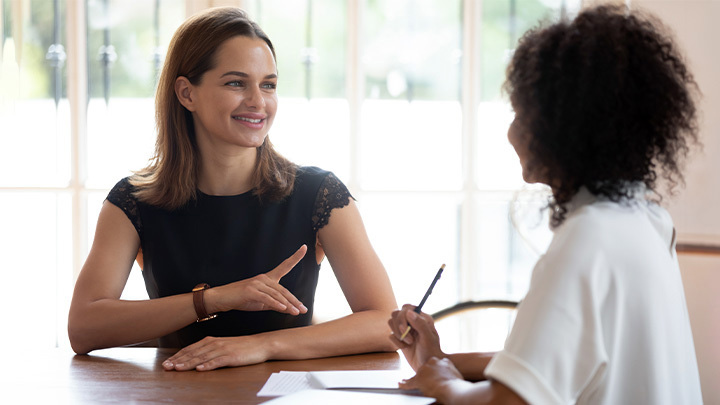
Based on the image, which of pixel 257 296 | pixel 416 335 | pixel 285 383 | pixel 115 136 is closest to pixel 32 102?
pixel 115 136

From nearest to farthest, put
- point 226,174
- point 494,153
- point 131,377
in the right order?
1. point 131,377
2. point 226,174
3. point 494,153

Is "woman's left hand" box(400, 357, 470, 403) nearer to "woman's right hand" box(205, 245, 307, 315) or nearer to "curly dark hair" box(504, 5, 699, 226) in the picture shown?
"curly dark hair" box(504, 5, 699, 226)

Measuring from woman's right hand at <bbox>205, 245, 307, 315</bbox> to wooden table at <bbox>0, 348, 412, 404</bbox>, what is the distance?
132mm

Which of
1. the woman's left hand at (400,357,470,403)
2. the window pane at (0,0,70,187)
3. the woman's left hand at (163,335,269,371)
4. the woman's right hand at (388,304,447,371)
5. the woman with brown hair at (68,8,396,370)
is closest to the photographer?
the woman's left hand at (400,357,470,403)

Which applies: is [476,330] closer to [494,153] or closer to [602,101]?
[494,153]

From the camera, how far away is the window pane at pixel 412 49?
11.5ft

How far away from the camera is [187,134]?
6.91 feet

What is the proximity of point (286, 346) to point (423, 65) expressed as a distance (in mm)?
2268

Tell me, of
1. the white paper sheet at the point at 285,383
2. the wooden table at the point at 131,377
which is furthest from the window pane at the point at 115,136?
the white paper sheet at the point at 285,383

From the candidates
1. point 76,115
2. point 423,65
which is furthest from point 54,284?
point 423,65

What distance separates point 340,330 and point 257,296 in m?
0.21

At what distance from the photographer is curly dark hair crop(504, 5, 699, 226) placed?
985 mm

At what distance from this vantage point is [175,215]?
6.61ft

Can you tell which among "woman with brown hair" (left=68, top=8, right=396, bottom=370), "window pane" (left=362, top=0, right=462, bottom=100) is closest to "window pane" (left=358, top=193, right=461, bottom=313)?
"window pane" (left=362, top=0, right=462, bottom=100)
